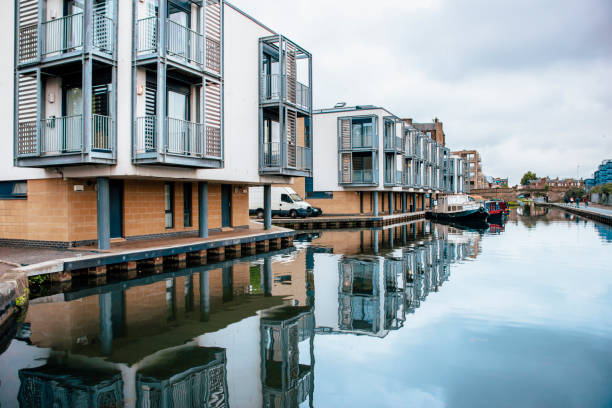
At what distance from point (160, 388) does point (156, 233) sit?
42.9 feet

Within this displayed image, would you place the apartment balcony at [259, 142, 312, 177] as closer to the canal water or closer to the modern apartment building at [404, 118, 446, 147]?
the canal water

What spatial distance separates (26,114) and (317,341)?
12.8 m

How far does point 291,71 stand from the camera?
77.9ft

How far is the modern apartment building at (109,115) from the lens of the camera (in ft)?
47.9

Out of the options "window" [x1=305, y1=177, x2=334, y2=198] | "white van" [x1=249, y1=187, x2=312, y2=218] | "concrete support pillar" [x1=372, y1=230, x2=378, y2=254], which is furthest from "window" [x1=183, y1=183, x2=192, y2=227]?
"window" [x1=305, y1=177, x2=334, y2=198]

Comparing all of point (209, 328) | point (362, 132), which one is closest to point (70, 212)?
point (209, 328)

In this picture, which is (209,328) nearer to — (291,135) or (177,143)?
(177,143)

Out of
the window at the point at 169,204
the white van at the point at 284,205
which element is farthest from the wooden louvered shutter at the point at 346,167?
the window at the point at 169,204

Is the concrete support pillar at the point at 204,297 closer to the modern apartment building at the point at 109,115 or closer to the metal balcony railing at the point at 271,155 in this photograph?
the modern apartment building at the point at 109,115

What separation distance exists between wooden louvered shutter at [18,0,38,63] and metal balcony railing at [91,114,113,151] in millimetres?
3035

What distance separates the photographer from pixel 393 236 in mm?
28188

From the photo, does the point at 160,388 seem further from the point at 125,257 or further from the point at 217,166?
the point at 217,166

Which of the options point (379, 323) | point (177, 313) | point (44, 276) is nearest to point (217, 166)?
point (44, 276)

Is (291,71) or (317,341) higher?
(291,71)
